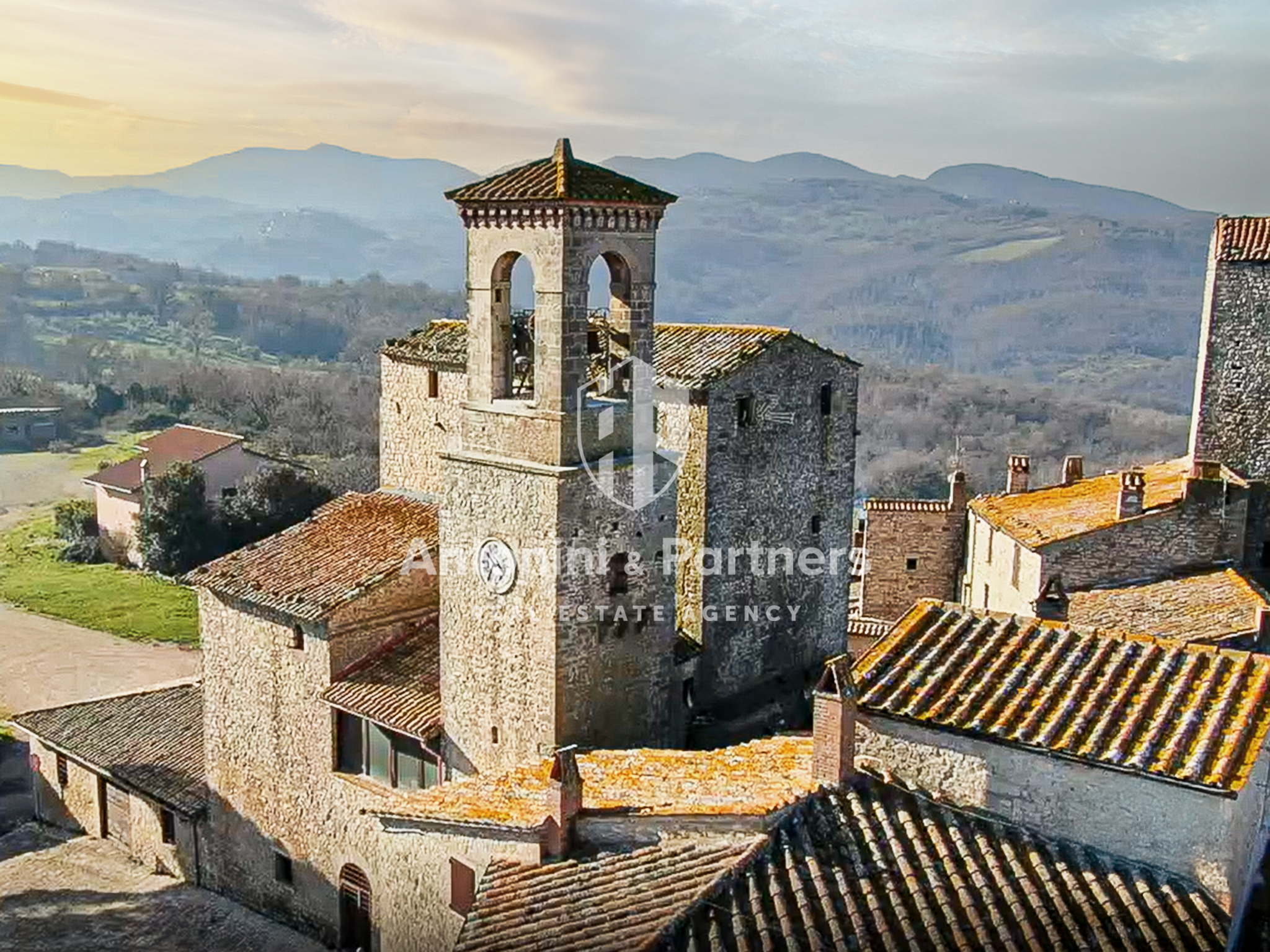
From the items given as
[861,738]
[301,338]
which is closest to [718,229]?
[301,338]

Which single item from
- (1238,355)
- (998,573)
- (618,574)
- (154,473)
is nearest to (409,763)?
(618,574)

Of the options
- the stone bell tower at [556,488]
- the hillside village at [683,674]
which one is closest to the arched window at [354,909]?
the hillside village at [683,674]

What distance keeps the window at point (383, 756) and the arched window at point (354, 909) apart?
1.36 m

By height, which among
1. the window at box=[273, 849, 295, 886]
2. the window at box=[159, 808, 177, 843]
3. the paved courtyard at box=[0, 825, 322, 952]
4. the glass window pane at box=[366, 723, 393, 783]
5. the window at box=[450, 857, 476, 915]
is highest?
the window at box=[450, 857, 476, 915]

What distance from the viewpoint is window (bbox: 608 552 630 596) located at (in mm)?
14305

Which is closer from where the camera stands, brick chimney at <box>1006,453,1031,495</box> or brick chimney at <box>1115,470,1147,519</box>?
brick chimney at <box>1115,470,1147,519</box>

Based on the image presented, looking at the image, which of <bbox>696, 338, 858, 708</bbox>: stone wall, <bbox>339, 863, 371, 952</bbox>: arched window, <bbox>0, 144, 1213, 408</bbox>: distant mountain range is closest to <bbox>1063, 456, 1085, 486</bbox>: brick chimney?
<bbox>696, 338, 858, 708</bbox>: stone wall

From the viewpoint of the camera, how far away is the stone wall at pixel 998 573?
1945 centimetres

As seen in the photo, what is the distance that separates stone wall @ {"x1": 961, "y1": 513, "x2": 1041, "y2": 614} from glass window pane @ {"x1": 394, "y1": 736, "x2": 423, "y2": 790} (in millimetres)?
8726

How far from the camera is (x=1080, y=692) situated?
1003 cm

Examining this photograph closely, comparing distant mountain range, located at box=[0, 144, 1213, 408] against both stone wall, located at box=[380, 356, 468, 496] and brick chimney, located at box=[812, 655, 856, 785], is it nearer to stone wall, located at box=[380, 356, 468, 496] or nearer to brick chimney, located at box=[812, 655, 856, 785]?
stone wall, located at box=[380, 356, 468, 496]

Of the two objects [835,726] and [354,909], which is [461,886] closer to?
[835,726]

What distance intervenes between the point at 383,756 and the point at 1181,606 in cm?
1121

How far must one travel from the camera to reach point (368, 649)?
16906mm
